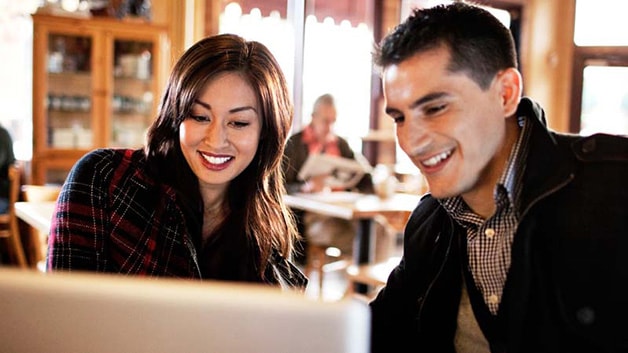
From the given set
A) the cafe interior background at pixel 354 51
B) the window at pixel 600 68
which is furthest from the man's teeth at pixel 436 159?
the window at pixel 600 68

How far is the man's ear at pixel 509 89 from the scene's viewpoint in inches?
48.1

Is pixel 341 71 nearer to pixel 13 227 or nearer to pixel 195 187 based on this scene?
pixel 13 227

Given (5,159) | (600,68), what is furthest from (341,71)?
(5,159)

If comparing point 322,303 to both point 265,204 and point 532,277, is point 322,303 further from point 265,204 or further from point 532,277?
point 265,204

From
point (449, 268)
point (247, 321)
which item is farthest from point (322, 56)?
point (247, 321)

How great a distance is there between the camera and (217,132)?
144 cm

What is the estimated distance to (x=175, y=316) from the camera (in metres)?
0.55

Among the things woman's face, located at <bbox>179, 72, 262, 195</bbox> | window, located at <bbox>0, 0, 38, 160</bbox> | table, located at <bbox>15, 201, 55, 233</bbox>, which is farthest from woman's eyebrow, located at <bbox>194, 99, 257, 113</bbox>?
window, located at <bbox>0, 0, 38, 160</bbox>

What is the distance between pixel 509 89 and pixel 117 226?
87 cm

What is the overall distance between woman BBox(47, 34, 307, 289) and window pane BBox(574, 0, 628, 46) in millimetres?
4810

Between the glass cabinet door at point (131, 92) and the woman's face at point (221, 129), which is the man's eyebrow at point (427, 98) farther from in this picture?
the glass cabinet door at point (131, 92)

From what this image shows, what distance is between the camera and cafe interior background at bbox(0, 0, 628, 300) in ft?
18.1

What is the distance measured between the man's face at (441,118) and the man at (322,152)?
10.6 ft

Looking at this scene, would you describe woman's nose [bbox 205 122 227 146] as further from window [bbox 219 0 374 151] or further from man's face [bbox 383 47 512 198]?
window [bbox 219 0 374 151]
